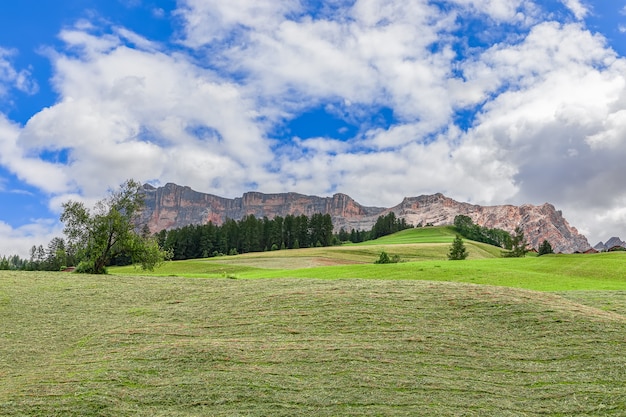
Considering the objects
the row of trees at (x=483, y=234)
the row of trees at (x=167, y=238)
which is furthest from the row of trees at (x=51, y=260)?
the row of trees at (x=483, y=234)

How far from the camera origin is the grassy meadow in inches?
651

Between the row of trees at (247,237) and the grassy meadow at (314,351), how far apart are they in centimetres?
9811

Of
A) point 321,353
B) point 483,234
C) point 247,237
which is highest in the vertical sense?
point 483,234

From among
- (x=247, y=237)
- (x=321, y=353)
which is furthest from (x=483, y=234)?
(x=321, y=353)

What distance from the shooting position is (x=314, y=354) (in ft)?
66.3

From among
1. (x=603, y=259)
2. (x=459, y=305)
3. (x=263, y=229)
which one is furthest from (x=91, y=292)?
(x=263, y=229)

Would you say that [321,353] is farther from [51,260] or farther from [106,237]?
[51,260]

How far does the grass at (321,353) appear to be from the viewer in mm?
16531

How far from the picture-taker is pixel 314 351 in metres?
20.5

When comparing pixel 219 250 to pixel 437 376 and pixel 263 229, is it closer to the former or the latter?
pixel 263 229

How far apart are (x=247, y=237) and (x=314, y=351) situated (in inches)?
4809

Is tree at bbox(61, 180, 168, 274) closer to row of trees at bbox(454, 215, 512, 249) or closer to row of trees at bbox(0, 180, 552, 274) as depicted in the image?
row of trees at bbox(0, 180, 552, 274)

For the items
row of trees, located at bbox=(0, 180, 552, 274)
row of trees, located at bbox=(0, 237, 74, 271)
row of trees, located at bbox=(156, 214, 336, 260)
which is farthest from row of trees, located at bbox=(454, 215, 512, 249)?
row of trees, located at bbox=(0, 237, 74, 271)

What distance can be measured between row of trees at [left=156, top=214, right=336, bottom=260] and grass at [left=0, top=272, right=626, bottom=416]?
101 metres
